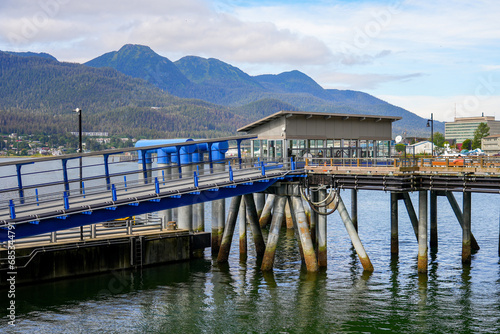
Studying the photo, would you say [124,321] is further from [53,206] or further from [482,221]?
[482,221]

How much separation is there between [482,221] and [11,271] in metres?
55.7

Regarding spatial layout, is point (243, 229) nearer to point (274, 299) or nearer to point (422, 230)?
point (274, 299)

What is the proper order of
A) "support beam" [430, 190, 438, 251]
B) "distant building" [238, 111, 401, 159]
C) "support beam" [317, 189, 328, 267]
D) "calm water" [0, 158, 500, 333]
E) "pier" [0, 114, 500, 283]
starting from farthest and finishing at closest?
1. "support beam" [430, 190, 438, 251]
2. "distant building" [238, 111, 401, 159]
3. "support beam" [317, 189, 328, 267]
4. "pier" [0, 114, 500, 283]
5. "calm water" [0, 158, 500, 333]

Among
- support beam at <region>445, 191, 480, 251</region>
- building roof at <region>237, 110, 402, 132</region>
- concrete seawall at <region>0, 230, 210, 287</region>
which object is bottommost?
concrete seawall at <region>0, 230, 210, 287</region>

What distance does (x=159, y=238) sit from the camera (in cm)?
3966

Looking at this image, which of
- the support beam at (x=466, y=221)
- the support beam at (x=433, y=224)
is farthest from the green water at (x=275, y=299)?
the support beam at (x=433, y=224)

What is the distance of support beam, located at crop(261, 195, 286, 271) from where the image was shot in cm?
3812

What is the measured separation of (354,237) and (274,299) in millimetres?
7711

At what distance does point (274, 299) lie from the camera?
3244 cm

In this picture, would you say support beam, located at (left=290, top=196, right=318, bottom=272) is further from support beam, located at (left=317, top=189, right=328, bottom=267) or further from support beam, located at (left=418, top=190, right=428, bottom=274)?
support beam, located at (left=418, top=190, right=428, bottom=274)

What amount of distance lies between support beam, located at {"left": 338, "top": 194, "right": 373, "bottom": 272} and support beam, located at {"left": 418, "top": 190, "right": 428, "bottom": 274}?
3511 millimetres

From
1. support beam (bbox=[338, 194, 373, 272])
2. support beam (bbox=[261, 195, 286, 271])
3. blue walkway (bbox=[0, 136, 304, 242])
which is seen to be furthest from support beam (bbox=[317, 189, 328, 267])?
support beam (bbox=[261, 195, 286, 271])

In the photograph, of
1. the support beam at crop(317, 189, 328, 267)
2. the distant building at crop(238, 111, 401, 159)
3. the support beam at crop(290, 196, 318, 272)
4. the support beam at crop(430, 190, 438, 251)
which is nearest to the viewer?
the support beam at crop(290, 196, 318, 272)

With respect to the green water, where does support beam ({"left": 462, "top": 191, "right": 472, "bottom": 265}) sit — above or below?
above
